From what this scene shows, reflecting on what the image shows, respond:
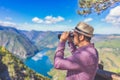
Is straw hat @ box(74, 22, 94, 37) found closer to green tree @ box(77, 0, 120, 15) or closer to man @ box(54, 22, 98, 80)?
man @ box(54, 22, 98, 80)

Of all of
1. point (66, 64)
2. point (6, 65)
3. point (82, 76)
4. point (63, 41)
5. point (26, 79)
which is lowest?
point (26, 79)

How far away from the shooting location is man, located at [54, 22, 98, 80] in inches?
164

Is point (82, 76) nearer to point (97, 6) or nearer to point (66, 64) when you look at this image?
point (66, 64)

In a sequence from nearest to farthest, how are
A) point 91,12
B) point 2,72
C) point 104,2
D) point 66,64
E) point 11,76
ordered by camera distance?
point 66,64 < point 104,2 < point 91,12 < point 2,72 < point 11,76

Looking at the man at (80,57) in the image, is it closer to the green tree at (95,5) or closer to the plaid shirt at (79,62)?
the plaid shirt at (79,62)

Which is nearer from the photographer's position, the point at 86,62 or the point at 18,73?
the point at 86,62

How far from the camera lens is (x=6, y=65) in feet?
597

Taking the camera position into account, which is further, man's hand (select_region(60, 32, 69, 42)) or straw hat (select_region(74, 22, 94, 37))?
straw hat (select_region(74, 22, 94, 37))

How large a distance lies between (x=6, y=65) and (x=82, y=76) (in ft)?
599

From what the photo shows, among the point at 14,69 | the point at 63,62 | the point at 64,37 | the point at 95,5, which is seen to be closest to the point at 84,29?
the point at 64,37

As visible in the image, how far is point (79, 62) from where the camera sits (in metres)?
4.21

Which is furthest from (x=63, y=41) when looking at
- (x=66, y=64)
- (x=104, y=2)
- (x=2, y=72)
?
(x=2, y=72)

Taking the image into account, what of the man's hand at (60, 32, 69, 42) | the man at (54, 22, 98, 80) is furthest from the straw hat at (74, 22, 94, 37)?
the man's hand at (60, 32, 69, 42)

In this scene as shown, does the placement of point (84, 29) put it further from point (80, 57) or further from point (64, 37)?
point (80, 57)
